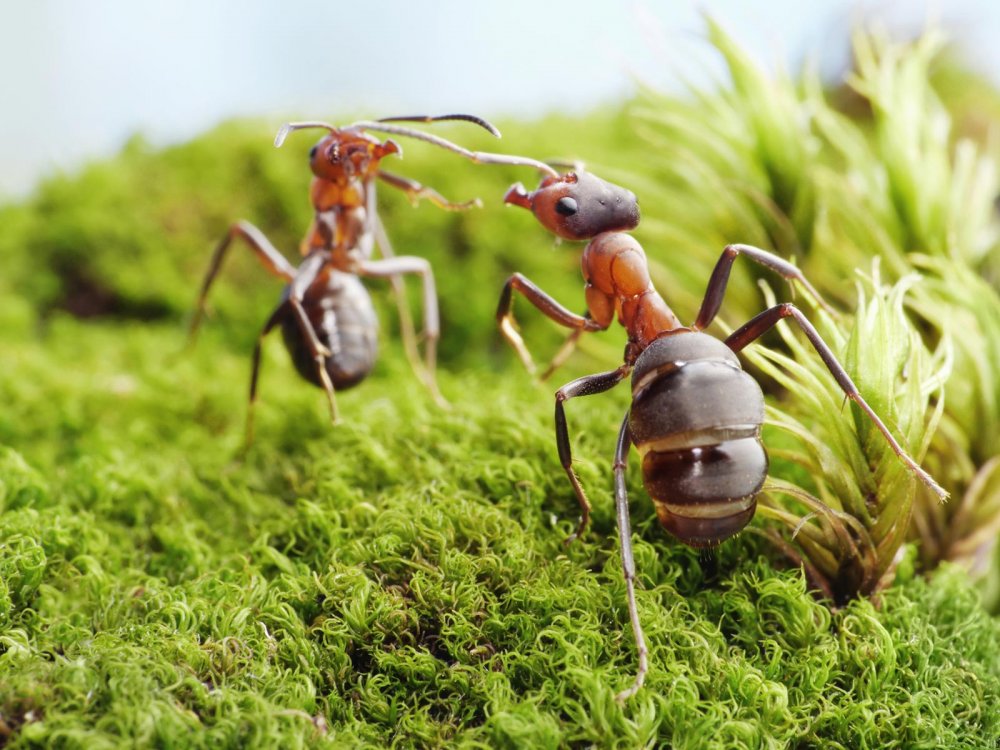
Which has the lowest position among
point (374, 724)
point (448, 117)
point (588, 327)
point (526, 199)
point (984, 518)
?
point (984, 518)

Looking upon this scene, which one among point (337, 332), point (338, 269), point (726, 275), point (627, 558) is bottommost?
point (627, 558)

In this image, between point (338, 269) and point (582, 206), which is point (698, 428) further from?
point (338, 269)

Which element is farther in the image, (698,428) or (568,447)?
(568,447)

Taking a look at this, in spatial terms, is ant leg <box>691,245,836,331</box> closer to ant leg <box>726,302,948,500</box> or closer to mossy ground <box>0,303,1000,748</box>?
ant leg <box>726,302,948,500</box>

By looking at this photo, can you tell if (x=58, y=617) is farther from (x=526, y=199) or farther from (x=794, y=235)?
(x=794, y=235)

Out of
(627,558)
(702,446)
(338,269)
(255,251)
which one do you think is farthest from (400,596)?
(255,251)

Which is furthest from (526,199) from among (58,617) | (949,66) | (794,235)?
(949,66)

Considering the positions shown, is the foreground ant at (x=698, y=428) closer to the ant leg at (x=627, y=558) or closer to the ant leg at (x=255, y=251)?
the ant leg at (x=627, y=558)

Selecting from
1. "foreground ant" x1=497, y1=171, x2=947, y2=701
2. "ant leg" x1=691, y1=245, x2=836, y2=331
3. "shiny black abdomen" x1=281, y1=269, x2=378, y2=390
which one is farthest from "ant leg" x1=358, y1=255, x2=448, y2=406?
"ant leg" x1=691, y1=245, x2=836, y2=331
